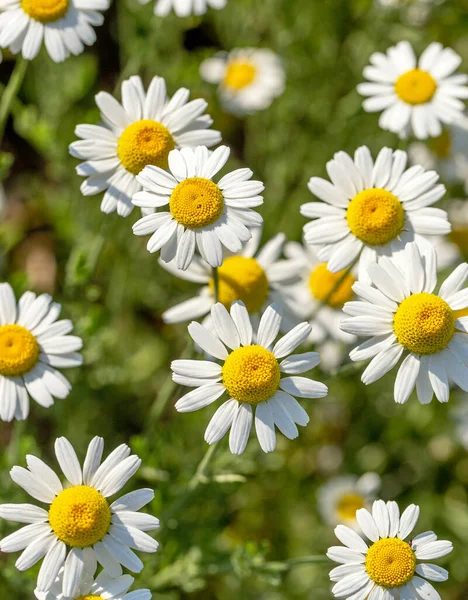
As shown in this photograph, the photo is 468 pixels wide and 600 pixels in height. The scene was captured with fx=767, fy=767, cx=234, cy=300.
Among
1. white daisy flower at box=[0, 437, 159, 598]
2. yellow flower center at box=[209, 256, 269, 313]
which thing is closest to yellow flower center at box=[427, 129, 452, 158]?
yellow flower center at box=[209, 256, 269, 313]

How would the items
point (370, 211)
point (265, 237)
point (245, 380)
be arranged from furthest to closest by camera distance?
1. point (265, 237)
2. point (370, 211)
3. point (245, 380)

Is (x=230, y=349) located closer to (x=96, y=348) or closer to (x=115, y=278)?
(x=96, y=348)

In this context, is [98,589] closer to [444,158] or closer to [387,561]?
[387,561]

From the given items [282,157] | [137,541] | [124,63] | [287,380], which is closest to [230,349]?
[287,380]

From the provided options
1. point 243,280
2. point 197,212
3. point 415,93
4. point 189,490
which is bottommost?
point 189,490

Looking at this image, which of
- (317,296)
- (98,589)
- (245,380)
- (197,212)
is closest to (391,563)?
(245,380)

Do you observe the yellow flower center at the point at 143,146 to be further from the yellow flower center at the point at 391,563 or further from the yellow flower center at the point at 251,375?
the yellow flower center at the point at 391,563
